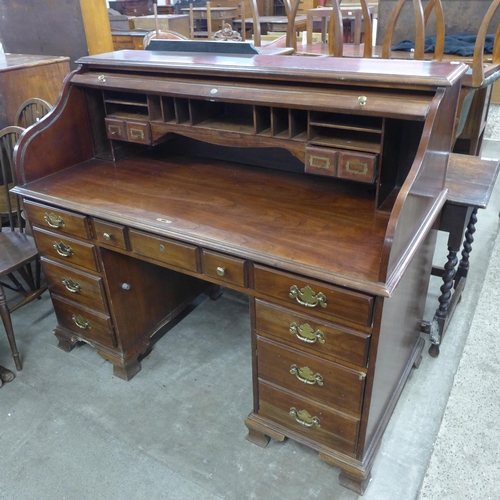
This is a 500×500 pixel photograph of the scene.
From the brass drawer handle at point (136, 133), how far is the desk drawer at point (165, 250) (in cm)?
39

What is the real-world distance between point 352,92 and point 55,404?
1.58 meters

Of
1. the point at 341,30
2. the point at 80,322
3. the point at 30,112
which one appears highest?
the point at 341,30

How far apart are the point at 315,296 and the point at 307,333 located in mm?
146

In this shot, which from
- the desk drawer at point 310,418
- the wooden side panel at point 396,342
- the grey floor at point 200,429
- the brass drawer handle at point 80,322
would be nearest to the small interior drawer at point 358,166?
the wooden side panel at point 396,342

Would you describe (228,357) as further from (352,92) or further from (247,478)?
(352,92)

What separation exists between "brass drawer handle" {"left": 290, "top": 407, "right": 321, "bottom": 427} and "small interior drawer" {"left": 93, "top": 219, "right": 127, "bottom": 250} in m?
0.77

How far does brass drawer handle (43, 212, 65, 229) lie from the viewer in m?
1.71

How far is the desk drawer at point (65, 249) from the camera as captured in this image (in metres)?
1.73

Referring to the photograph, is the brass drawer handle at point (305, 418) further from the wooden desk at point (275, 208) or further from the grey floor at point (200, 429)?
the grey floor at point (200, 429)

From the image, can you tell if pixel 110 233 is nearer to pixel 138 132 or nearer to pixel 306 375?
pixel 138 132

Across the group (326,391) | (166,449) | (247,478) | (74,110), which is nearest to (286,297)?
Answer: (326,391)

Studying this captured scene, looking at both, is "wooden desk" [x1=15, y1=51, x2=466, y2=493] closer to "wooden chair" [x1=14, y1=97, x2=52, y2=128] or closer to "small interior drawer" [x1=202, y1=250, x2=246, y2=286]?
"small interior drawer" [x1=202, y1=250, x2=246, y2=286]

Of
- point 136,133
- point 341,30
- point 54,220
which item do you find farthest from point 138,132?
point 341,30

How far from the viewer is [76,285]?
188cm
